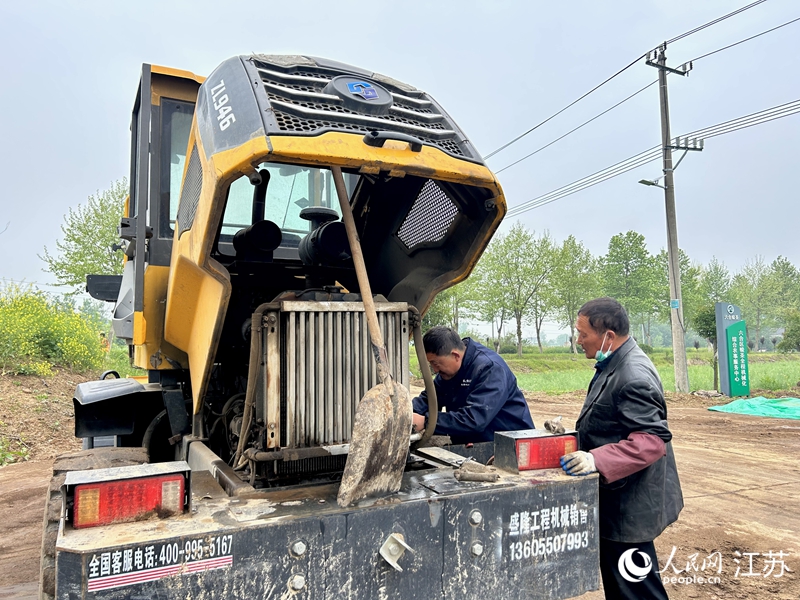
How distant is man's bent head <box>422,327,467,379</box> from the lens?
3689mm

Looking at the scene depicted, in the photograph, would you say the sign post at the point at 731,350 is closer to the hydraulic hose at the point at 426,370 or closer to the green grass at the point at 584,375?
the green grass at the point at 584,375

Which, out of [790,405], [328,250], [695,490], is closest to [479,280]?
[790,405]

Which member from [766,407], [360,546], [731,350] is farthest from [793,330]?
[360,546]

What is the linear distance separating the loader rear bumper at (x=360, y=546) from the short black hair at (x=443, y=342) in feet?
3.76

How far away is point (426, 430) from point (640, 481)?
3.60 ft

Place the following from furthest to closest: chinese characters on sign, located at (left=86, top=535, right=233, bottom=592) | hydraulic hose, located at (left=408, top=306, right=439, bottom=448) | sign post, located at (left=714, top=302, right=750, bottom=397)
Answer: sign post, located at (left=714, top=302, right=750, bottom=397) → hydraulic hose, located at (left=408, top=306, right=439, bottom=448) → chinese characters on sign, located at (left=86, top=535, right=233, bottom=592)

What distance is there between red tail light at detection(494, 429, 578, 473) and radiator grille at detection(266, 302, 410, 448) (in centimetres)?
53

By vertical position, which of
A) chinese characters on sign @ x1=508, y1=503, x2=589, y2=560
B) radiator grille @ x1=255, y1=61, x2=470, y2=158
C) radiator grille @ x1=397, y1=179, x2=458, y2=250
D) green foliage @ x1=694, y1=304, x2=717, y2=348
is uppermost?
radiator grille @ x1=255, y1=61, x2=470, y2=158

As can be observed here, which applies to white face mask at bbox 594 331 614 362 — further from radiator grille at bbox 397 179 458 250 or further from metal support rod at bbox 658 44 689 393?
metal support rod at bbox 658 44 689 393

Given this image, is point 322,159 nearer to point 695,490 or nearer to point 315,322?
point 315,322

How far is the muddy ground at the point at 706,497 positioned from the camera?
3.97m

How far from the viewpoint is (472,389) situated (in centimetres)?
361

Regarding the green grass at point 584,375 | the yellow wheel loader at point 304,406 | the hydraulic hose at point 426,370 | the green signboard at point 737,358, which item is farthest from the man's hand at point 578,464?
the green grass at point 584,375

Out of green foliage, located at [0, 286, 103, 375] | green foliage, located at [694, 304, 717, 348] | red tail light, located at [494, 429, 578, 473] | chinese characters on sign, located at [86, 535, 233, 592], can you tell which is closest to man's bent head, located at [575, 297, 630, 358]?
red tail light, located at [494, 429, 578, 473]
